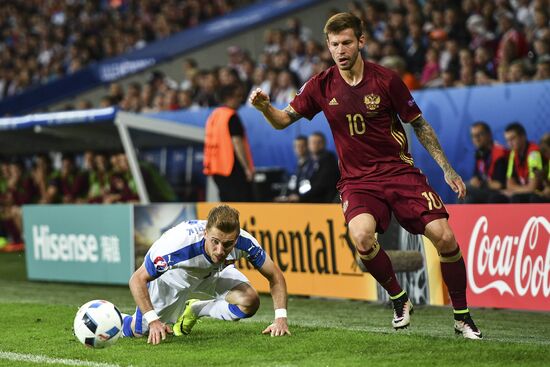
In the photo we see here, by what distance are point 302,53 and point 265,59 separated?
809 mm

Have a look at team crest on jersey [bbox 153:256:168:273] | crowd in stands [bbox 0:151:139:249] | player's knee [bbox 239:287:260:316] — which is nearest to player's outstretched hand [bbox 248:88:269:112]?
team crest on jersey [bbox 153:256:168:273]

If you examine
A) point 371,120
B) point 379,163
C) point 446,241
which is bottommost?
point 446,241

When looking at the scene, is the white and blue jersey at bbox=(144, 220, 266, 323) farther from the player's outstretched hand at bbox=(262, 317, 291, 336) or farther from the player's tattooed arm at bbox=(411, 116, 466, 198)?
the player's tattooed arm at bbox=(411, 116, 466, 198)

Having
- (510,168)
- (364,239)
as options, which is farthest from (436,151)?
(510,168)

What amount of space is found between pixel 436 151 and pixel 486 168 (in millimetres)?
4900

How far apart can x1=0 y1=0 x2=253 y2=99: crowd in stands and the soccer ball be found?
15.8 meters

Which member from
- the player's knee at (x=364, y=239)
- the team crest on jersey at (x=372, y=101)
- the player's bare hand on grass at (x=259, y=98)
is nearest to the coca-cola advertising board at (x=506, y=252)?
the player's knee at (x=364, y=239)

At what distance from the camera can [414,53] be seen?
15.0m

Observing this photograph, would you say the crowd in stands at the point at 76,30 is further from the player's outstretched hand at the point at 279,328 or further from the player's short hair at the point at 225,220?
the player's short hair at the point at 225,220

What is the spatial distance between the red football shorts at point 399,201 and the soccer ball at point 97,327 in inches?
65.7

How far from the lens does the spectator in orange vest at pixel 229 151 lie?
12234mm

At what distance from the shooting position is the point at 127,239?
41.4ft

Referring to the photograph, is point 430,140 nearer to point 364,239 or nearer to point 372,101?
point 372,101

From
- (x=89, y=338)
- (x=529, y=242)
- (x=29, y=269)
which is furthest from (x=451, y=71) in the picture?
(x=89, y=338)
